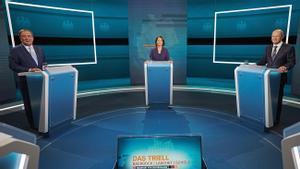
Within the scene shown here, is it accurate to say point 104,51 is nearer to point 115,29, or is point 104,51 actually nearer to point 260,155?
point 115,29

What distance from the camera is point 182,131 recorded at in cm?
342

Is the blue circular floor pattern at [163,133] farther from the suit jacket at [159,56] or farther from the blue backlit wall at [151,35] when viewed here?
the blue backlit wall at [151,35]

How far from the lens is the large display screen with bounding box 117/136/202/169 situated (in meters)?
1.63

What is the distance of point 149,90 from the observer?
449cm

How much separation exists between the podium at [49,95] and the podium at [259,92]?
2608 mm

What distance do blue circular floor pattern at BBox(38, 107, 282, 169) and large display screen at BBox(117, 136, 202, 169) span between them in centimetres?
88

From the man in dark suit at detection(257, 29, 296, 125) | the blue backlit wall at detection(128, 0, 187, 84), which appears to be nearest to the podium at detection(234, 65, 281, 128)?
the man in dark suit at detection(257, 29, 296, 125)

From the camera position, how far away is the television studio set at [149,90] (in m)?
1.67

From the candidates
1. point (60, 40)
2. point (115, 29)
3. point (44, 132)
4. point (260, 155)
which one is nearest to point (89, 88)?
point (60, 40)

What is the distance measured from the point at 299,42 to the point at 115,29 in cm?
554

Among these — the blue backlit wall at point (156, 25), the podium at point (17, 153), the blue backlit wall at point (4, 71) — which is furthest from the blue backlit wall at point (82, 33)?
the podium at point (17, 153)

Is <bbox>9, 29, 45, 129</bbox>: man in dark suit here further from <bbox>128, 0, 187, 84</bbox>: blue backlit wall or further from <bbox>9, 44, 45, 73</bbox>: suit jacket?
<bbox>128, 0, 187, 84</bbox>: blue backlit wall

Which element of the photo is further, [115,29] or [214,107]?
[115,29]

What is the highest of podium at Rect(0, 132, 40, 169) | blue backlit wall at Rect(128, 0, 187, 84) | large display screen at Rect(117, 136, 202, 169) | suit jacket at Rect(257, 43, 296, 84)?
blue backlit wall at Rect(128, 0, 187, 84)
